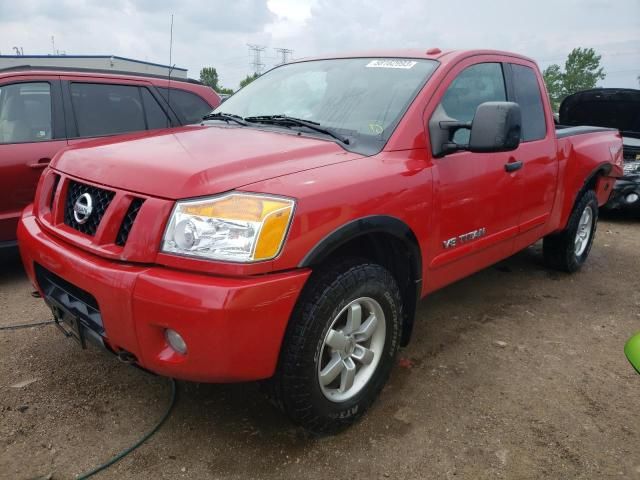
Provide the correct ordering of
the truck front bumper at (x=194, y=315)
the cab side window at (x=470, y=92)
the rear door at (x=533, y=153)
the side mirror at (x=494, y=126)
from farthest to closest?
1. the rear door at (x=533, y=153)
2. the cab side window at (x=470, y=92)
3. the side mirror at (x=494, y=126)
4. the truck front bumper at (x=194, y=315)

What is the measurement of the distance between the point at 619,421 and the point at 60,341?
124 inches

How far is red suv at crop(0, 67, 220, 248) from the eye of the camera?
4.00 meters

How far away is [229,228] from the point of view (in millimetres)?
1834

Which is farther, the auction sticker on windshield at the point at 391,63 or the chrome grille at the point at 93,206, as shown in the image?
the auction sticker on windshield at the point at 391,63

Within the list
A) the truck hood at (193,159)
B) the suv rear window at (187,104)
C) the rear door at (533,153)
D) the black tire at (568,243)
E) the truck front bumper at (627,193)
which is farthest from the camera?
the truck front bumper at (627,193)

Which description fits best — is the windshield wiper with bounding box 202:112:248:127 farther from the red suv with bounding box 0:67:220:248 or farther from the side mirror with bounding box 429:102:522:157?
the red suv with bounding box 0:67:220:248

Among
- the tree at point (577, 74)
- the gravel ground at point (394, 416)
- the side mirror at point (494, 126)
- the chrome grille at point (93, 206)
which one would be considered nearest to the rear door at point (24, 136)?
the gravel ground at point (394, 416)

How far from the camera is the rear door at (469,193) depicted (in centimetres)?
270

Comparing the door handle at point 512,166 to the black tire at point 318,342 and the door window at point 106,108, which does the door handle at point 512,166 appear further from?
the door window at point 106,108

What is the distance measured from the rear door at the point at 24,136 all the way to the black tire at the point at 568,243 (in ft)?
14.3

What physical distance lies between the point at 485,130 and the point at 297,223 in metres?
1.19

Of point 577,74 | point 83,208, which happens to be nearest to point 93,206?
point 83,208

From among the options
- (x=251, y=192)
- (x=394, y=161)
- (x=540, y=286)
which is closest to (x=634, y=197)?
(x=540, y=286)

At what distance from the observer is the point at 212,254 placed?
5.96ft
